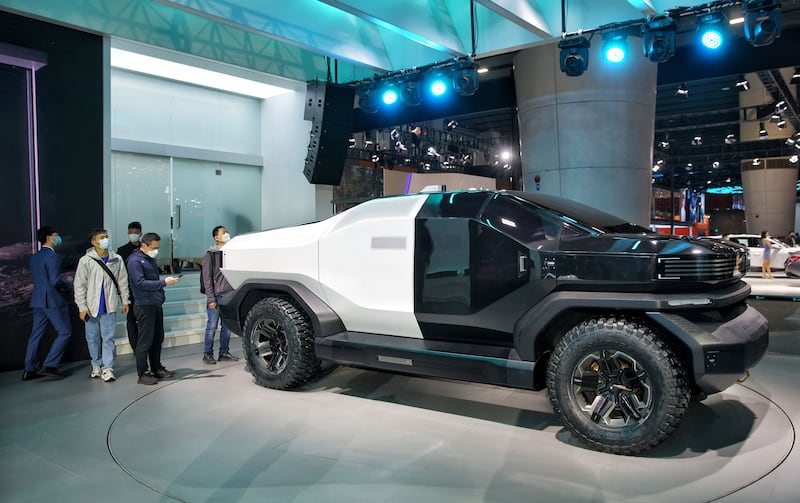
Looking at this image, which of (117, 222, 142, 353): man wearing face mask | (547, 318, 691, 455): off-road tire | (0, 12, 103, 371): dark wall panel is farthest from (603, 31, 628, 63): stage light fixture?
(0, 12, 103, 371): dark wall panel

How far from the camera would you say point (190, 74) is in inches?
379

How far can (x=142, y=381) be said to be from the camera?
5344mm

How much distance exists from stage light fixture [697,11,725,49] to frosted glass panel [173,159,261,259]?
7973mm

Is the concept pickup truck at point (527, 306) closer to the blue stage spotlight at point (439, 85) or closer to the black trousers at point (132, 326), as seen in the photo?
the black trousers at point (132, 326)

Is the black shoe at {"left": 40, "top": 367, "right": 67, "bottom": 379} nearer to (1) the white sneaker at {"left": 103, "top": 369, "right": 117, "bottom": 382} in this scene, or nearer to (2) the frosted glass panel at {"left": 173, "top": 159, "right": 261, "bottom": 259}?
(1) the white sneaker at {"left": 103, "top": 369, "right": 117, "bottom": 382}

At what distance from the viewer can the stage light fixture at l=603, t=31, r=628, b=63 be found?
708 centimetres

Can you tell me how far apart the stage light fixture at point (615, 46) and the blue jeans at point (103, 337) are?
6.57m

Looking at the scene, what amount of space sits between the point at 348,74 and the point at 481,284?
7507mm

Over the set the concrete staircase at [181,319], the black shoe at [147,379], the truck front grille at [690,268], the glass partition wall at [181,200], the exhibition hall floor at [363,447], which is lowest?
the exhibition hall floor at [363,447]

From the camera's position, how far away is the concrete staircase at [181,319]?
6.93 m

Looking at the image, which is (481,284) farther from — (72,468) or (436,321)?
(72,468)

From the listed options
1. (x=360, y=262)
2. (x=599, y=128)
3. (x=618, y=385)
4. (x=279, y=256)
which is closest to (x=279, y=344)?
(x=279, y=256)

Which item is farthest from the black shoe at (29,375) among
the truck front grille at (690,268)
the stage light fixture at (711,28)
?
the stage light fixture at (711,28)

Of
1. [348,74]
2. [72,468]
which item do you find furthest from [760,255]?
[72,468]
